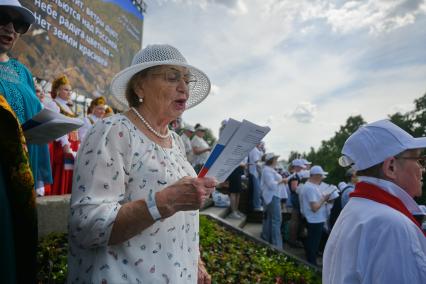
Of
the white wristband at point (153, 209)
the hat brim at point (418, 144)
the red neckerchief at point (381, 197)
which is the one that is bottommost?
the red neckerchief at point (381, 197)

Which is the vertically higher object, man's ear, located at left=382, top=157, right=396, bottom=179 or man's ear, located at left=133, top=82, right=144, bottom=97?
man's ear, located at left=133, top=82, right=144, bottom=97

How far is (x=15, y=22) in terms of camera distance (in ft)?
6.18

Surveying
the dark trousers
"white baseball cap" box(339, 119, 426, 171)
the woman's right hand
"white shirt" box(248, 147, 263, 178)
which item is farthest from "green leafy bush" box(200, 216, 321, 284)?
the woman's right hand

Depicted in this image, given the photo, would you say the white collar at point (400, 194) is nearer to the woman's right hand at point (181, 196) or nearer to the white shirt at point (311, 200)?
the woman's right hand at point (181, 196)

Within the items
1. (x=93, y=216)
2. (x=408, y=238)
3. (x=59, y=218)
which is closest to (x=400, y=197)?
(x=408, y=238)

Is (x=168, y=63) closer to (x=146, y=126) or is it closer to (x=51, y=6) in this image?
(x=146, y=126)

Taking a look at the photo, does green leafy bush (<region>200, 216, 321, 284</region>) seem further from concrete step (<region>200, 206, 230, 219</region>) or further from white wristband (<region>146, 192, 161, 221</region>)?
white wristband (<region>146, 192, 161, 221</region>)

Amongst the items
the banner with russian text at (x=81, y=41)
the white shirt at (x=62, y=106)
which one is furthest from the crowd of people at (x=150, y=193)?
the banner with russian text at (x=81, y=41)

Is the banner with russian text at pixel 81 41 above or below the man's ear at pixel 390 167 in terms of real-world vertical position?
above

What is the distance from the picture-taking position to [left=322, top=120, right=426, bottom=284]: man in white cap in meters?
1.69

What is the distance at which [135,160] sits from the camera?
166 centimetres

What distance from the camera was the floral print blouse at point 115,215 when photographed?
1470mm

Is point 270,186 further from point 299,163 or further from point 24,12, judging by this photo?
point 24,12

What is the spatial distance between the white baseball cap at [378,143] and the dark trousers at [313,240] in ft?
18.2
